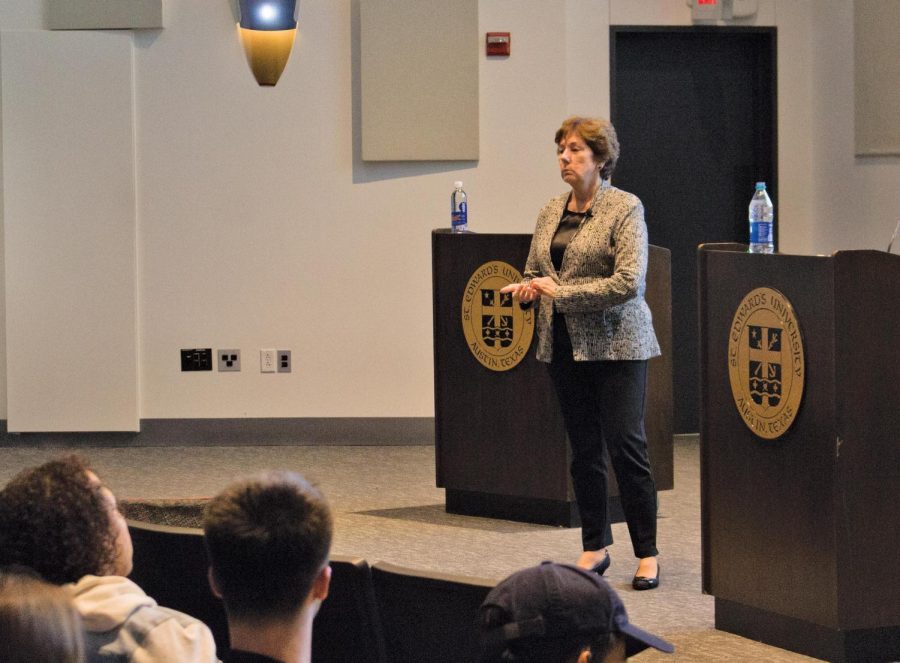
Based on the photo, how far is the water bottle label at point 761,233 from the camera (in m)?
3.72

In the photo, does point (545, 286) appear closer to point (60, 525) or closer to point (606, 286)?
point (606, 286)

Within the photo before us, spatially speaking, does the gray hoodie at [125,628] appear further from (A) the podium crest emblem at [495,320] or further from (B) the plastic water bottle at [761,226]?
(A) the podium crest emblem at [495,320]

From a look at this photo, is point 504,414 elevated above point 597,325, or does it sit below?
below

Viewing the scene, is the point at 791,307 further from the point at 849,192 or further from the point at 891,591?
the point at 849,192

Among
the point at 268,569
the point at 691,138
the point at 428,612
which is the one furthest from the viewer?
the point at 691,138

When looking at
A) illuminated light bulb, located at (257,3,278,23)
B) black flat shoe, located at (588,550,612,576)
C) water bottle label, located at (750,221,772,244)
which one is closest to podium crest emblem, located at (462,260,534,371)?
black flat shoe, located at (588,550,612,576)

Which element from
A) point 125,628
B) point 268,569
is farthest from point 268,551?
point 125,628

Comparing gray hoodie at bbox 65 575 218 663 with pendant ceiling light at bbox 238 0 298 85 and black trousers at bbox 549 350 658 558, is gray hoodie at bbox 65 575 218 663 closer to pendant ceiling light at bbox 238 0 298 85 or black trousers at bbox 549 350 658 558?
black trousers at bbox 549 350 658 558

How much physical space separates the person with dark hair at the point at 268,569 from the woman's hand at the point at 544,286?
250 centimetres

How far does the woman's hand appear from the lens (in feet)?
13.4

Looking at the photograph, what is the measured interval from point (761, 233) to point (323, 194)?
3732 millimetres

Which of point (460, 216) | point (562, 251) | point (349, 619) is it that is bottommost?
point (349, 619)

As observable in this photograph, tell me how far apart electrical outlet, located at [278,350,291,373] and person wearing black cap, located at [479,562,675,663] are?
5.59 metres

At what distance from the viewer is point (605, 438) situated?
4.23 metres
